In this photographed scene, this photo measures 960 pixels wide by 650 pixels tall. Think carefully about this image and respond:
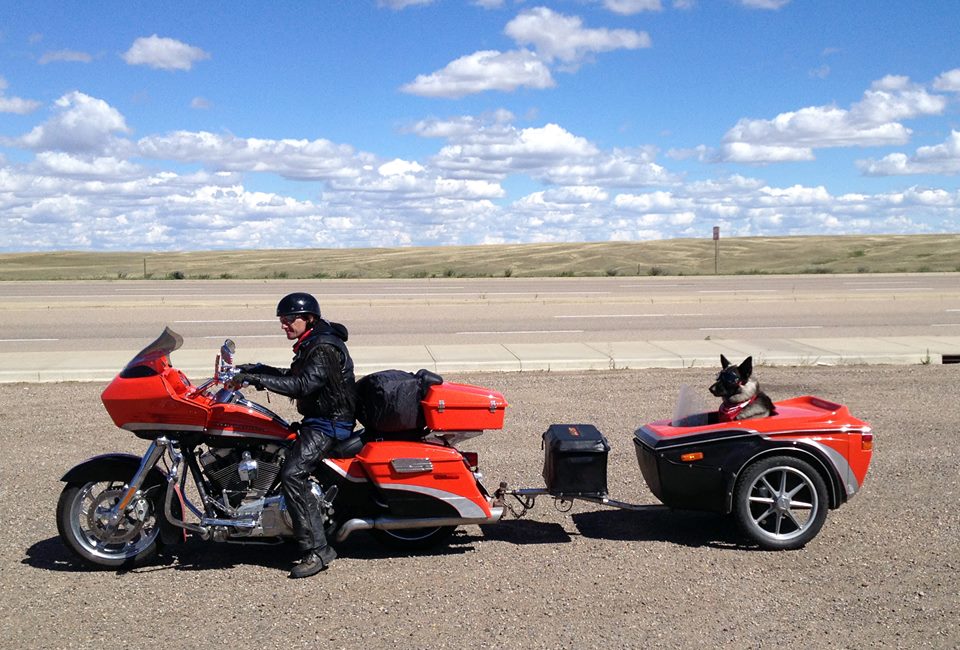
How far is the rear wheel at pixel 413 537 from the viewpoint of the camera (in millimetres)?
6199

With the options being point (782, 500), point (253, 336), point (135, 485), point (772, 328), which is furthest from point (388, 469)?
point (772, 328)

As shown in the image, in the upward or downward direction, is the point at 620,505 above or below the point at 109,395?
below

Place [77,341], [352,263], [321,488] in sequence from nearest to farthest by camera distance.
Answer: [321,488] → [77,341] → [352,263]

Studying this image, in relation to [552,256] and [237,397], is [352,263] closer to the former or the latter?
[552,256]

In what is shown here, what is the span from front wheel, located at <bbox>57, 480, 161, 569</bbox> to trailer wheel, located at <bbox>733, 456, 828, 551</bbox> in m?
3.65

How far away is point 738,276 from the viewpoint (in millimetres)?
40562

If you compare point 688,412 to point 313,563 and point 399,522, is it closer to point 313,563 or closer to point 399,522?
point 399,522

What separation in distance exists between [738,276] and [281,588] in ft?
122

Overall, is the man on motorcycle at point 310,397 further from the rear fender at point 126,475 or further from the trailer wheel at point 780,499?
the trailer wheel at point 780,499

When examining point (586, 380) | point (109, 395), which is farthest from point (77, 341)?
point (109, 395)

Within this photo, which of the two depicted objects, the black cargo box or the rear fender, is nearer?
the rear fender

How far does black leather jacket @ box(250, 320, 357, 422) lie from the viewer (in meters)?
5.66

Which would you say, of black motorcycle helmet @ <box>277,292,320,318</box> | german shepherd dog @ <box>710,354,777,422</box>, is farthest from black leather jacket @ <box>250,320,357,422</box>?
german shepherd dog @ <box>710,354,777,422</box>

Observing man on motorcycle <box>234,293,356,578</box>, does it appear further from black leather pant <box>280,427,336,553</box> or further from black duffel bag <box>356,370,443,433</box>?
black duffel bag <box>356,370,443,433</box>
